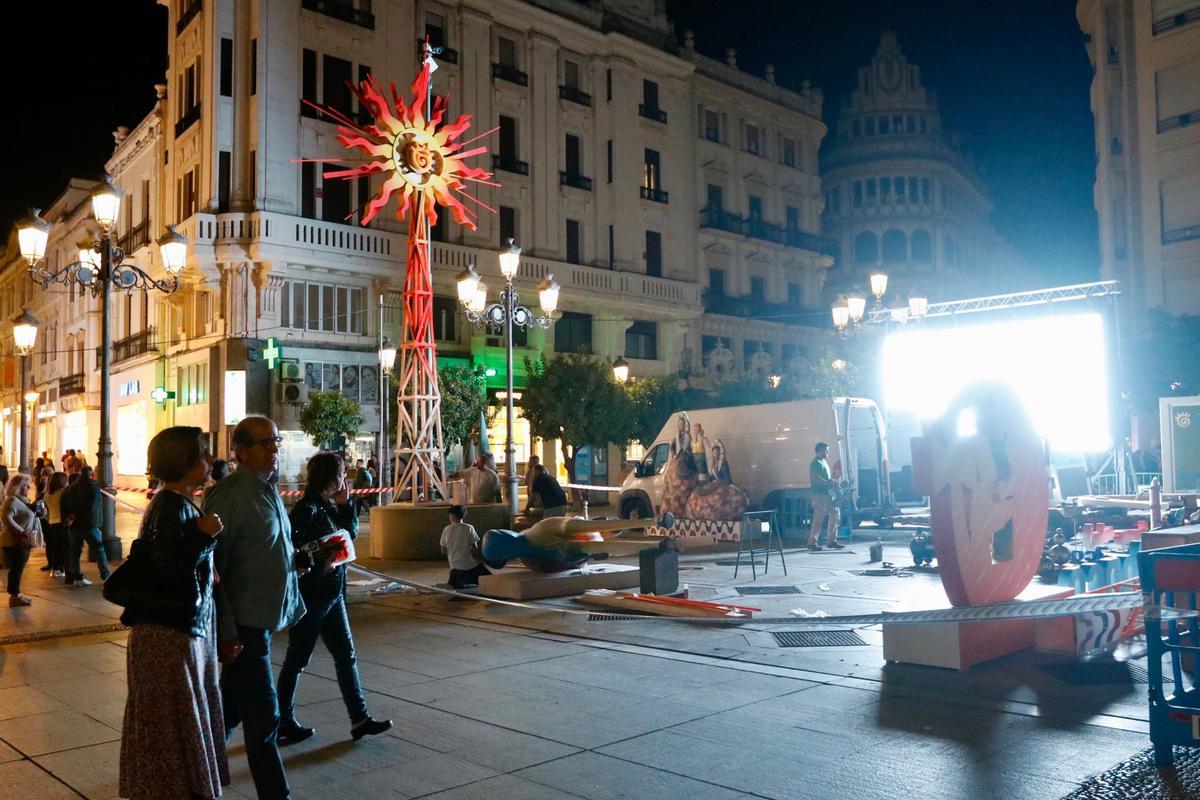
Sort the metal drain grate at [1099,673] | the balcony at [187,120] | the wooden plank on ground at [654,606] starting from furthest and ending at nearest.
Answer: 1. the balcony at [187,120]
2. the wooden plank on ground at [654,606]
3. the metal drain grate at [1099,673]

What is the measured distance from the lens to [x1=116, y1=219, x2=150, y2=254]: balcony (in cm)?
3375

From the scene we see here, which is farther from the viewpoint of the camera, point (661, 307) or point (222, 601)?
point (661, 307)

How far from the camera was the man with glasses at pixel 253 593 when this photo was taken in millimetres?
4219

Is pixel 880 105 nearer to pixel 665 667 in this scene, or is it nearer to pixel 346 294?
pixel 346 294

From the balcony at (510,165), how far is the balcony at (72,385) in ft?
71.6

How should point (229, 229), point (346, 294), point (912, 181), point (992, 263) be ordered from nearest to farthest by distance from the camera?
point (229, 229), point (346, 294), point (912, 181), point (992, 263)

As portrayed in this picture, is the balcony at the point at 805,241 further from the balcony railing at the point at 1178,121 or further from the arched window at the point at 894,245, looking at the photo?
the balcony railing at the point at 1178,121

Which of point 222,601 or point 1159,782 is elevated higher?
point 222,601

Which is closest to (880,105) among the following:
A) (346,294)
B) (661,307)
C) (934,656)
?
(661,307)

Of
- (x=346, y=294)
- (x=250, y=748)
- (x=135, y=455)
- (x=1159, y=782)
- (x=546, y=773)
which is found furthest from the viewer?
(x=135, y=455)

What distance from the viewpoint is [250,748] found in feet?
13.9

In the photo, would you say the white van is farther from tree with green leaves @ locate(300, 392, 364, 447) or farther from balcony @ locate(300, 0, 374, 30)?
balcony @ locate(300, 0, 374, 30)

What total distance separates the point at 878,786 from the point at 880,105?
58183mm

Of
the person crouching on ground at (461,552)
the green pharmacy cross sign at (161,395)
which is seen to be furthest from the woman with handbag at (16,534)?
the green pharmacy cross sign at (161,395)
